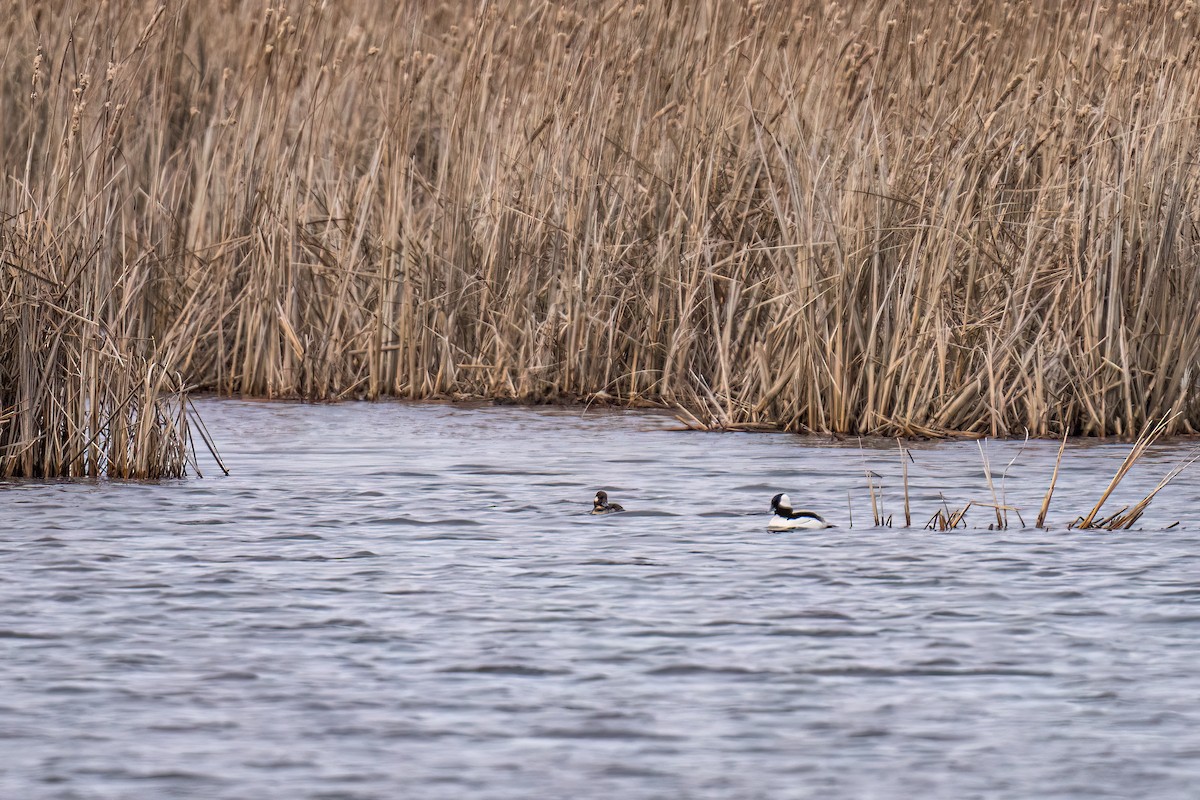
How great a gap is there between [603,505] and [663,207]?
3.45 m

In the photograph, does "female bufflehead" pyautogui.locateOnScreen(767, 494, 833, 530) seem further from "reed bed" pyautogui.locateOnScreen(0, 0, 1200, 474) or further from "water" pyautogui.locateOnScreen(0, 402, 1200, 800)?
"reed bed" pyautogui.locateOnScreen(0, 0, 1200, 474)

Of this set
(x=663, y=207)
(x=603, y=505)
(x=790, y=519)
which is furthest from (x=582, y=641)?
(x=663, y=207)

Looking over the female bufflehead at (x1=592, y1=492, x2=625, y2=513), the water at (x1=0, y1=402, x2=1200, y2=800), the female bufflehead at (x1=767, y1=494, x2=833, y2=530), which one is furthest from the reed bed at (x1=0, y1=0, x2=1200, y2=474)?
the female bufflehead at (x1=767, y1=494, x2=833, y2=530)

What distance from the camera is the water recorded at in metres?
4.01

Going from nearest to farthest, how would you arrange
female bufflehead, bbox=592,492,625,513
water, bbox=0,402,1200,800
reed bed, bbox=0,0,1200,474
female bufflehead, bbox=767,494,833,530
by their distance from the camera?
water, bbox=0,402,1200,800, female bufflehead, bbox=767,494,833,530, female bufflehead, bbox=592,492,625,513, reed bed, bbox=0,0,1200,474

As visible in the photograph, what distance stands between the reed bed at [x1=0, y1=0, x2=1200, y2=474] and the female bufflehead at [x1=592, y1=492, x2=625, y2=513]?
5.91 ft

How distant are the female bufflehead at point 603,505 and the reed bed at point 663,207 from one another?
1.80m

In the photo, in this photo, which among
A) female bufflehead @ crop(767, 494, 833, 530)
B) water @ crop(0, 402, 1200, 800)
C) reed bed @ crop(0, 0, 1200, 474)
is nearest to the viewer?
water @ crop(0, 402, 1200, 800)

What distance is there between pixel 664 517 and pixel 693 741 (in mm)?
Result: 2917

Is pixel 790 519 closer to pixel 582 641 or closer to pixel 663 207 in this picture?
pixel 582 641

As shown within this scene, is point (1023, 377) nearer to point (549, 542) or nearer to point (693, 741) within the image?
point (549, 542)

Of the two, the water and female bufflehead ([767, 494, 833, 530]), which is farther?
female bufflehead ([767, 494, 833, 530])

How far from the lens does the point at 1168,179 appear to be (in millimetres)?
9164

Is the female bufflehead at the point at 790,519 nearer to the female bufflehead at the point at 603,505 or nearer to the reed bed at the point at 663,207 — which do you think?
the female bufflehead at the point at 603,505
